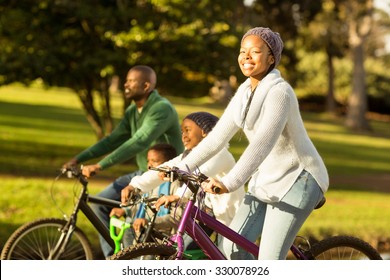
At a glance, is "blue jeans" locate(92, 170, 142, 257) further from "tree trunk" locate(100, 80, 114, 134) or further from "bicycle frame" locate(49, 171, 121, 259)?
"tree trunk" locate(100, 80, 114, 134)

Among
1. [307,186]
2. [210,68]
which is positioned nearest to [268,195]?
[307,186]

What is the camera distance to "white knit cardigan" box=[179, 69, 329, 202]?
4.96m

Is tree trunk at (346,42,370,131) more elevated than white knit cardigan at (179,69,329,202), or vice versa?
white knit cardigan at (179,69,329,202)

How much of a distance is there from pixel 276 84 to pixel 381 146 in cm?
3576

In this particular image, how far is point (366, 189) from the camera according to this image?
20656 mm

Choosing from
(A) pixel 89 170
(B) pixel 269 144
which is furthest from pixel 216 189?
(A) pixel 89 170

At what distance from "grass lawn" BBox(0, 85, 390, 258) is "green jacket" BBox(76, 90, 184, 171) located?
2.91 meters

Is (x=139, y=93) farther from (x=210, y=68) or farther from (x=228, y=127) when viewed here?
(x=210, y=68)

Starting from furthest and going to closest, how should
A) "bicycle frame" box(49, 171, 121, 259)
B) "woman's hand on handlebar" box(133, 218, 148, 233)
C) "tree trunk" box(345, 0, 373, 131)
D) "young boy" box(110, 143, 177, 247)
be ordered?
"tree trunk" box(345, 0, 373, 131) < "bicycle frame" box(49, 171, 121, 259) < "young boy" box(110, 143, 177, 247) < "woman's hand on handlebar" box(133, 218, 148, 233)

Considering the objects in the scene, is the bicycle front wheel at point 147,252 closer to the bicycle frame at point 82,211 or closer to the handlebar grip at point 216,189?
the handlebar grip at point 216,189

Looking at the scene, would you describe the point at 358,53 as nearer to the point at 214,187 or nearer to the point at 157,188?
the point at 157,188

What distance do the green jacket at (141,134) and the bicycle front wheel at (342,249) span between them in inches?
65.4

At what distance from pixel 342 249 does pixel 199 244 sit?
46.5 inches

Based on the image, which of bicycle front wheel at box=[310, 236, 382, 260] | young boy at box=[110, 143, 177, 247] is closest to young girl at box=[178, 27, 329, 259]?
bicycle front wheel at box=[310, 236, 382, 260]
